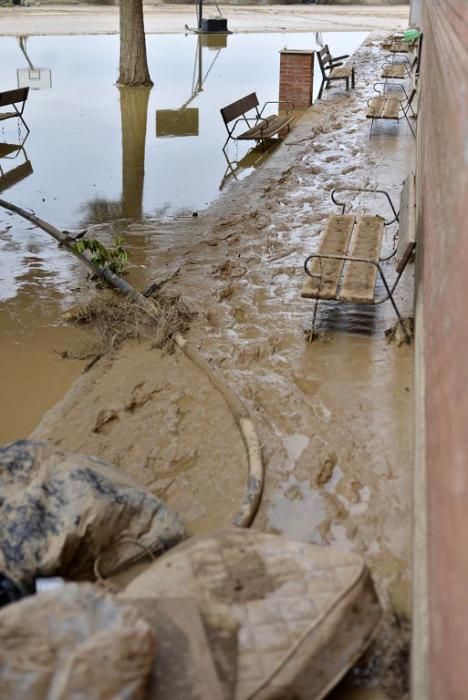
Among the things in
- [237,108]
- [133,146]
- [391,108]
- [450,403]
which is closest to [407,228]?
[450,403]

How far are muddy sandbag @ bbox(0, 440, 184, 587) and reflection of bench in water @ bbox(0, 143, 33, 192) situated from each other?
7.92 m

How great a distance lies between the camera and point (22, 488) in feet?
12.4

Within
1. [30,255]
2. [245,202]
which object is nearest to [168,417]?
[30,255]

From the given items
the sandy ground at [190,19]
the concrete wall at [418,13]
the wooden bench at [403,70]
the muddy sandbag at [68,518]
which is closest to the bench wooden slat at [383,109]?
the wooden bench at [403,70]

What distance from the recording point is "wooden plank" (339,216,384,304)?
19.7 ft

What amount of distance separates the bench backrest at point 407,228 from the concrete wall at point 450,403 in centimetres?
114

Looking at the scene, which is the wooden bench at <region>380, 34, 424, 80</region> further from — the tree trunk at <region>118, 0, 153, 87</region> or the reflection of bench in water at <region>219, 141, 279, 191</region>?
the tree trunk at <region>118, 0, 153, 87</region>

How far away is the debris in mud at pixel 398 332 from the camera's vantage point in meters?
6.27

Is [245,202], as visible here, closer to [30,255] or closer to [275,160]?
[275,160]

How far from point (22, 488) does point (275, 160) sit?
29.9 feet

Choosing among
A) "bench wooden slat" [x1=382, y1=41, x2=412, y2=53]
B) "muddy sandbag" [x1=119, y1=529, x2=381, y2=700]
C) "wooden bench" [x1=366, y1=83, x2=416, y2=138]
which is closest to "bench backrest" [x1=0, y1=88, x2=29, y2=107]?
"wooden bench" [x1=366, y1=83, x2=416, y2=138]

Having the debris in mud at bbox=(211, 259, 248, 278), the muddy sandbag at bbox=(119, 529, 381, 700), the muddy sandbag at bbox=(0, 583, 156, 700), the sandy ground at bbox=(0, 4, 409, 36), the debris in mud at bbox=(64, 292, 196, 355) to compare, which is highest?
the sandy ground at bbox=(0, 4, 409, 36)

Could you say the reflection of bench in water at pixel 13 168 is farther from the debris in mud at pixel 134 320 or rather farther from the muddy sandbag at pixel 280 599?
the muddy sandbag at pixel 280 599

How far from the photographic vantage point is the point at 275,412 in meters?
5.48
